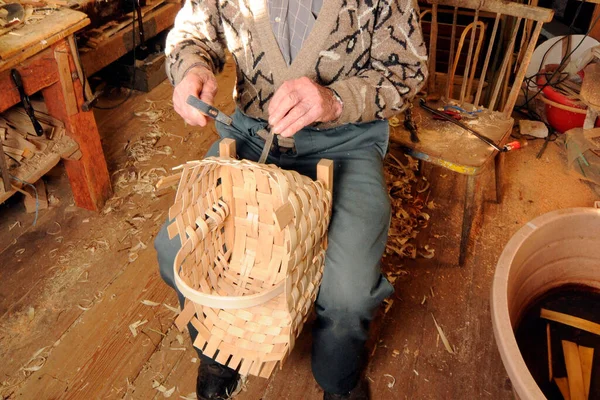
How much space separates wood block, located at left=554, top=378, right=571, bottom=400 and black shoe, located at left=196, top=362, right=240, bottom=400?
89 cm

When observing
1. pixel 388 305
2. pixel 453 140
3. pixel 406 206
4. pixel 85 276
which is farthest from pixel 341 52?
pixel 85 276

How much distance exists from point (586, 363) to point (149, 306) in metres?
1.34

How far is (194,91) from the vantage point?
49.0 inches

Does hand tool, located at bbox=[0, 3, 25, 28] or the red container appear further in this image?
the red container

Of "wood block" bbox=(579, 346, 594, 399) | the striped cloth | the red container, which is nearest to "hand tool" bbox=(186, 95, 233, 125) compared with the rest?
the striped cloth

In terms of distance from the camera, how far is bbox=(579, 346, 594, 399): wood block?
1.42 metres

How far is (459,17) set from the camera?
3.11 metres

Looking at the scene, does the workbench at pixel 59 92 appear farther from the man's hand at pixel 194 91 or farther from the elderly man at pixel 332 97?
the man's hand at pixel 194 91

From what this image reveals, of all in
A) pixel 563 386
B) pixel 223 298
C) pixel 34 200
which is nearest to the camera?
pixel 223 298

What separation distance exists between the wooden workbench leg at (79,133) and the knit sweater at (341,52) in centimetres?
57

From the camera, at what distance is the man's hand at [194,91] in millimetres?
1224

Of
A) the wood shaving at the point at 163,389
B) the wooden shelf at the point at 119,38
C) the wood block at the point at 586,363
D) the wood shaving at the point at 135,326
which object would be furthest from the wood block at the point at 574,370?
the wooden shelf at the point at 119,38

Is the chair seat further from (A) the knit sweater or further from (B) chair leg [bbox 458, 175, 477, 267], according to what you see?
(A) the knit sweater

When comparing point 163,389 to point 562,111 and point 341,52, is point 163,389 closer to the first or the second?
point 341,52
